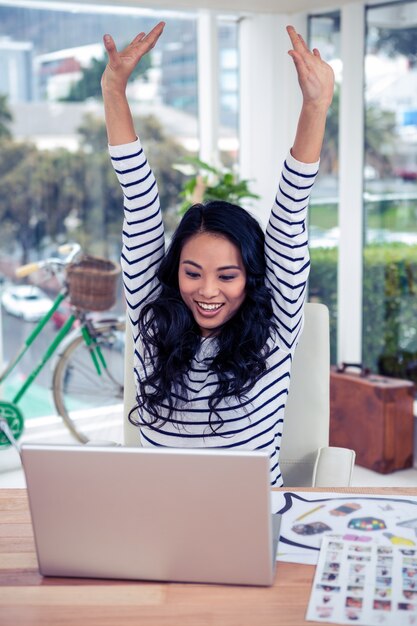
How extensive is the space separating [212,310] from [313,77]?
1.57ft

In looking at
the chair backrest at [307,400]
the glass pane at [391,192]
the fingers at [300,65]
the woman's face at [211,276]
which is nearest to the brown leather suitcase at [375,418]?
the glass pane at [391,192]

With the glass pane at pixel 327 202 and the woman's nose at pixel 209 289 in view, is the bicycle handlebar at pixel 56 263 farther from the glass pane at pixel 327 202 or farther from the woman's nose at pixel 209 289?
the woman's nose at pixel 209 289

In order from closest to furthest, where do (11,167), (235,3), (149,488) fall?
(149,488) < (235,3) < (11,167)

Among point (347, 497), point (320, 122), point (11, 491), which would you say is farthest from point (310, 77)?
point (11, 491)

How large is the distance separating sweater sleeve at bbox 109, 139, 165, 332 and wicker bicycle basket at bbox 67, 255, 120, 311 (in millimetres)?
1778

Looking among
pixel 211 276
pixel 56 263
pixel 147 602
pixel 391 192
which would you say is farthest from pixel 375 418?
pixel 147 602

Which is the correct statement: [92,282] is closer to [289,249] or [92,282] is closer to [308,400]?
[308,400]

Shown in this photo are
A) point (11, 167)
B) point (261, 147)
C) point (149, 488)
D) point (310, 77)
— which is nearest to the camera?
point (149, 488)

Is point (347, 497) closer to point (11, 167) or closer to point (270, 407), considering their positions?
point (270, 407)

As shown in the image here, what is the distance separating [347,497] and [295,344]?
0.37 m

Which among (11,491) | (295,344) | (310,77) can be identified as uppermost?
(310,77)

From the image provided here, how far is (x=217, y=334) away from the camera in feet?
5.83

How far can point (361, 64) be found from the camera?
3.77 m

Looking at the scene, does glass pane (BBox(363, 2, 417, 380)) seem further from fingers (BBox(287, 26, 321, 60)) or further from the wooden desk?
the wooden desk
